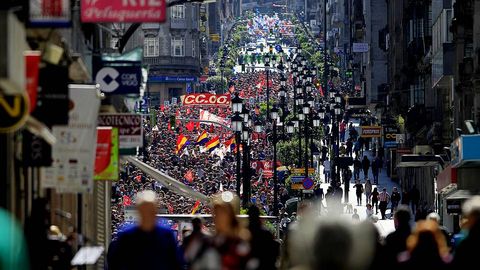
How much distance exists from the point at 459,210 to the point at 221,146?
63.2m

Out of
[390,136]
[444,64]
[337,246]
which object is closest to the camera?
[337,246]

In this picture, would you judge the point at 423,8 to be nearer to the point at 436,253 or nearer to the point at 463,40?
the point at 463,40

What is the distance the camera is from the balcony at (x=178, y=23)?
183250 millimetres

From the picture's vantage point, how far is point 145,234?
48.1ft

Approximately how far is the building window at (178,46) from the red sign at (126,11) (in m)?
157

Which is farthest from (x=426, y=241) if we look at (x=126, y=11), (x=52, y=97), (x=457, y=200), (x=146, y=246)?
(x=457, y=200)

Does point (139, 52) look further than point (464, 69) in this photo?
No

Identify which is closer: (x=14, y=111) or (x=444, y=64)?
(x=14, y=111)

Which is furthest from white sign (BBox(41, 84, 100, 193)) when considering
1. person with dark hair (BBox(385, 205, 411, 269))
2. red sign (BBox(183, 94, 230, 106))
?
red sign (BBox(183, 94, 230, 106))

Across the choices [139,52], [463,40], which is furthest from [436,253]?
[463,40]

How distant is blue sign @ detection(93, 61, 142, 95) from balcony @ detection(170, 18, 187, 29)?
15092 cm

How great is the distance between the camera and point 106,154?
2845 centimetres

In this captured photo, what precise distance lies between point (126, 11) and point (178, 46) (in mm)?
158562

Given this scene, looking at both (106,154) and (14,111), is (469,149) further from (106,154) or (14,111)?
(14,111)
